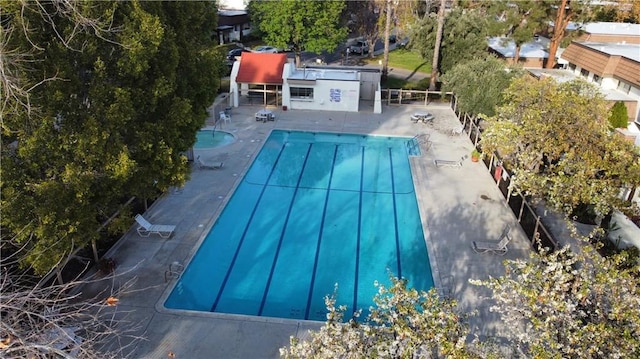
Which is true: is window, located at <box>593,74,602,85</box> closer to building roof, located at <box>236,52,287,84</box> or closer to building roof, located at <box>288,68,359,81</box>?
building roof, located at <box>288,68,359,81</box>

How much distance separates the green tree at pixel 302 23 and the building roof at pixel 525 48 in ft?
39.1

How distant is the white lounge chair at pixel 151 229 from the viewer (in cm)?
1431

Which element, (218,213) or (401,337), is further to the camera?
(218,213)

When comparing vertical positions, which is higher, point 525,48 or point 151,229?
point 525,48

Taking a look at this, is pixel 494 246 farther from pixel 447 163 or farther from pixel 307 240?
pixel 447 163

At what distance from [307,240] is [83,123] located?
7.69 metres

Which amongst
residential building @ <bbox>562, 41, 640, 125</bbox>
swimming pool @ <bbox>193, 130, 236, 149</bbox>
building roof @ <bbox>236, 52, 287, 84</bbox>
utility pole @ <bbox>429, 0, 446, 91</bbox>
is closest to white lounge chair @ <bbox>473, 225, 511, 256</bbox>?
residential building @ <bbox>562, 41, 640, 125</bbox>

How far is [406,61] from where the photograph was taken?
43406 mm

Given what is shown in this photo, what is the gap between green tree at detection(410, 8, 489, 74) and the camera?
1153 inches

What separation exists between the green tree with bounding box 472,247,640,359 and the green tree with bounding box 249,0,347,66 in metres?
31.7

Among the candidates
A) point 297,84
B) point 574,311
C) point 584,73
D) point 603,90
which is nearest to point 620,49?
point 584,73

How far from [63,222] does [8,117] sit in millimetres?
2329

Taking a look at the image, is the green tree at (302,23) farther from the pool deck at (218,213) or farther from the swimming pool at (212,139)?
the swimming pool at (212,139)

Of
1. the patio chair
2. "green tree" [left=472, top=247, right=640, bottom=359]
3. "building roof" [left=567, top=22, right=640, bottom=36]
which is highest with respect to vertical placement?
"building roof" [left=567, top=22, right=640, bottom=36]
